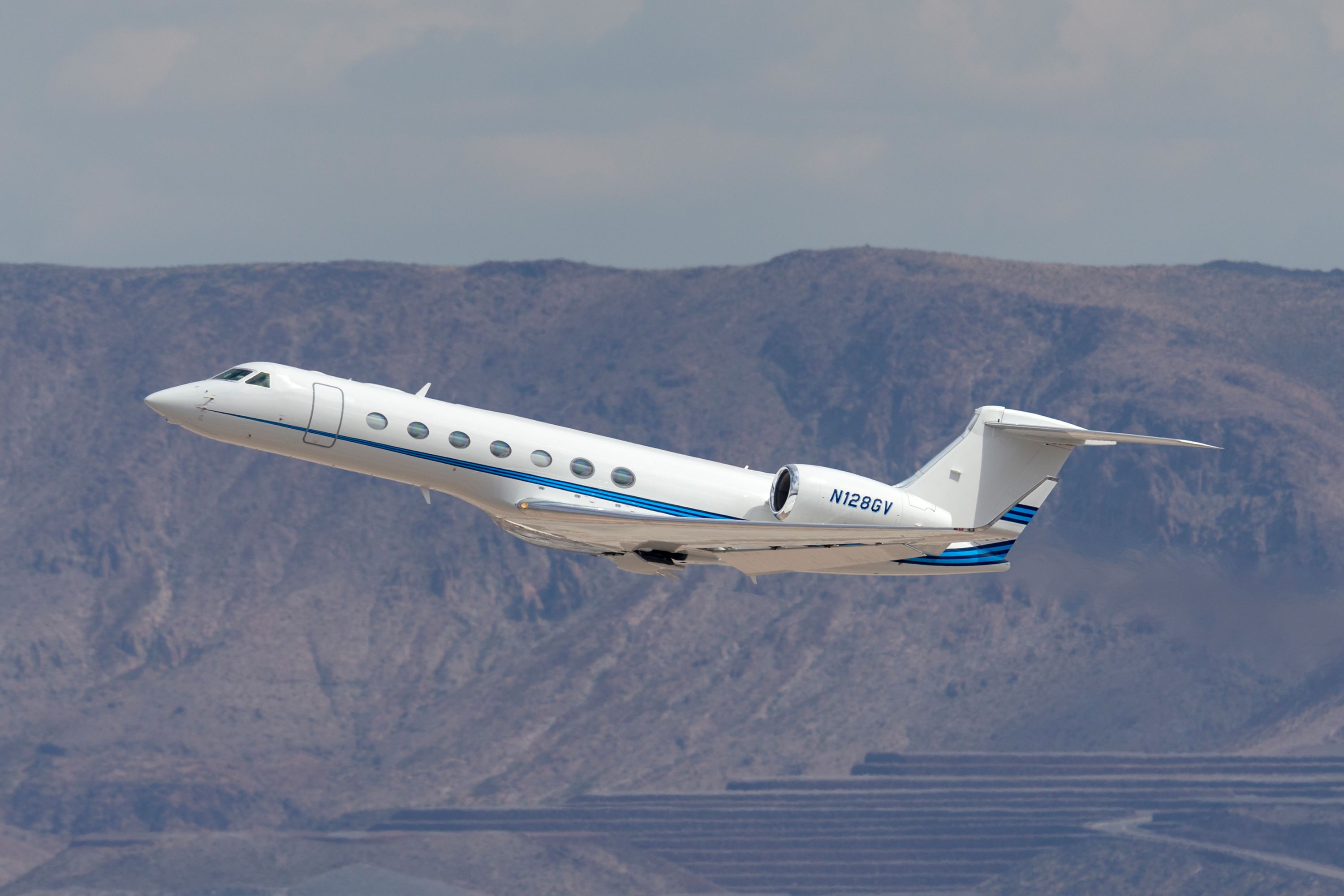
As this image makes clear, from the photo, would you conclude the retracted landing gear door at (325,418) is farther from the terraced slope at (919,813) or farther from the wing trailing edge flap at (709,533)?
the terraced slope at (919,813)

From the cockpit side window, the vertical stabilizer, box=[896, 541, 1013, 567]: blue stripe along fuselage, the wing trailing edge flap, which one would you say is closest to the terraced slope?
box=[896, 541, 1013, 567]: blue stripe along fuselage

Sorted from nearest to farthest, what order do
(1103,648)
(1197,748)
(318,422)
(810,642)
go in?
1. (318,422)
2. (1103,648)
3. (1197,748)
4. (810,642)

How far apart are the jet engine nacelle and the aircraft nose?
13478 mm

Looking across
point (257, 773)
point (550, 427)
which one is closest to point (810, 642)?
point (257, 773)

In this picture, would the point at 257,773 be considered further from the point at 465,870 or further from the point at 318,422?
the point at 318,422

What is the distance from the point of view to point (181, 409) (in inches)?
2072

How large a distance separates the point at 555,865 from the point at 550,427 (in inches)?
5068

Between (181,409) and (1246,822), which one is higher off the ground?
(181,409)

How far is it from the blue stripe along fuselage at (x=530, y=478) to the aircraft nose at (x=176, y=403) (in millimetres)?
487

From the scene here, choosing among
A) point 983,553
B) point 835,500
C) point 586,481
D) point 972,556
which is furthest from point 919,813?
point 586,481

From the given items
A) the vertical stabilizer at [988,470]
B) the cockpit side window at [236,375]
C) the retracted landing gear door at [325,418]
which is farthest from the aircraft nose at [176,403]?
the vertical stabilizer at [988,470]

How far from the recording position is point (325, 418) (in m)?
52.2

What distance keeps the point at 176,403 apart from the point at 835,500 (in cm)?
1513

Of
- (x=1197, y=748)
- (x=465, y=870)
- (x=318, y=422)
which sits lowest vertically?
(x=465, y=870)
